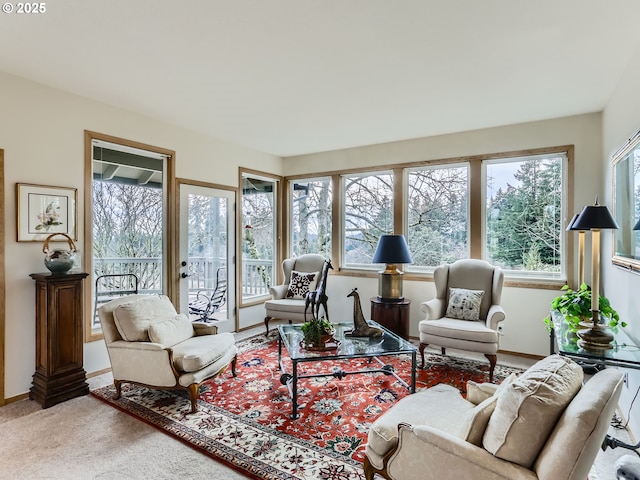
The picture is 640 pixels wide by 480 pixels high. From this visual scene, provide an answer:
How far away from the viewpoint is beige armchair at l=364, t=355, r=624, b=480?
1.16 m

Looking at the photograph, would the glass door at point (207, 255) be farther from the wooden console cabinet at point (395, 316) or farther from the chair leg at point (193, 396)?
the wooden console cabinet at point (395, 316)

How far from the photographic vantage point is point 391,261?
4.22 meters

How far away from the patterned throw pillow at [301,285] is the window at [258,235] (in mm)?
732

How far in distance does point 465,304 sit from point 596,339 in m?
1.70

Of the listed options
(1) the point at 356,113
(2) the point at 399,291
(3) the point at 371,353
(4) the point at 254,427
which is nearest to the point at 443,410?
(3) the point at 371,353

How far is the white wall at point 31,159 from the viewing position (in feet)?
9.45

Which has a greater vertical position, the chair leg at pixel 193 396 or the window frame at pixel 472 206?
the window frame at pixel 472 206

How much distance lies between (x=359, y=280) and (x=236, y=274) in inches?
69.6

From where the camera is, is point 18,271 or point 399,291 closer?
point 18,271

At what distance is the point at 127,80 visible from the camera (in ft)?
9.69

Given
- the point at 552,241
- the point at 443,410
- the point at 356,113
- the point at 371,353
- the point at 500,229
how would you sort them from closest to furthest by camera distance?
the point at 443,410 < the point at 371,353 < the point at 356,113 < the point at 552,241 < the point at 500,229

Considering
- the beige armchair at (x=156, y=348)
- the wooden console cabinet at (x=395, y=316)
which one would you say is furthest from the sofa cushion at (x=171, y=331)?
the wooden console cabinet at (x=395, y=316)

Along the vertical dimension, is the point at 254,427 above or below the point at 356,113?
below

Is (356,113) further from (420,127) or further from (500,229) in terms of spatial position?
(500,229)
